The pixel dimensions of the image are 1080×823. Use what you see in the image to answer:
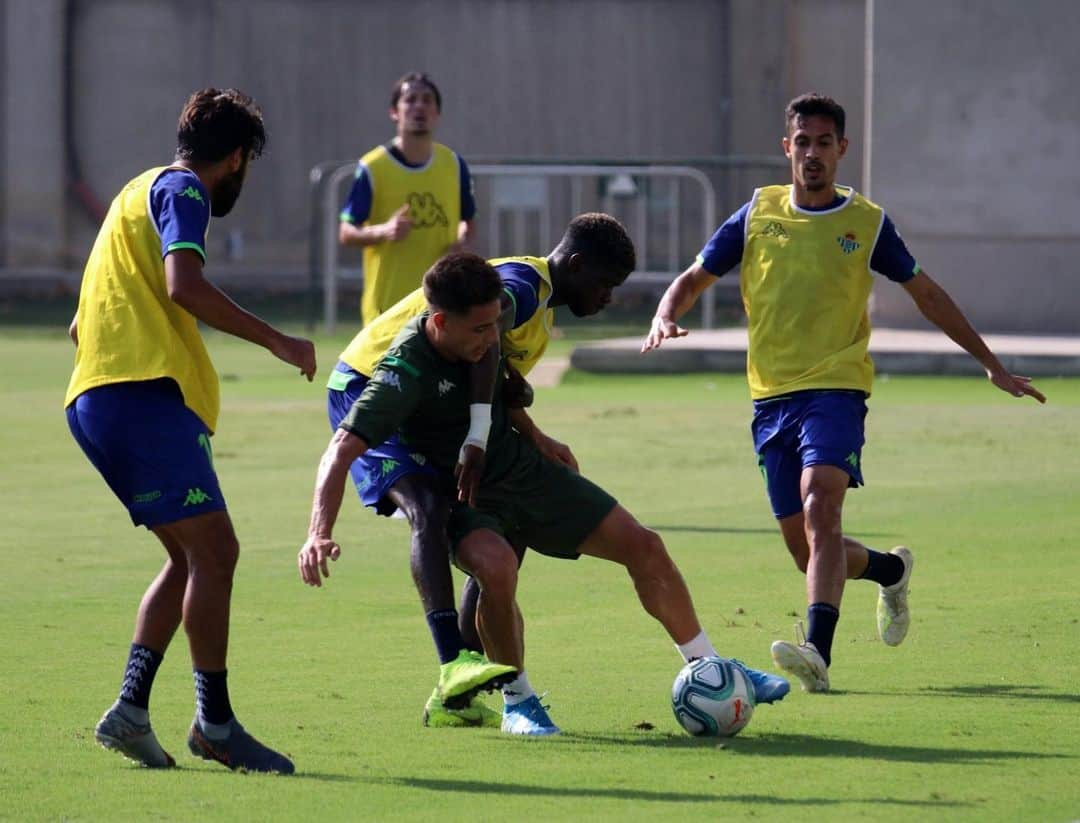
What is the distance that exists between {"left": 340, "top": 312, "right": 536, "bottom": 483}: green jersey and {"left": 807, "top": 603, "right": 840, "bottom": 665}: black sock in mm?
1135

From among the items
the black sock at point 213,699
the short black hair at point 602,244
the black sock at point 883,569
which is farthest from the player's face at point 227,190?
the black sock at point 883,569

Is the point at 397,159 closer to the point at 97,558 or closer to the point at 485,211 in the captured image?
the point at 97,558

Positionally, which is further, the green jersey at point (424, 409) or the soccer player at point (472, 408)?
the soccer player at point (472, 408)

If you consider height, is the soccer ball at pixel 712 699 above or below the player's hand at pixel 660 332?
below

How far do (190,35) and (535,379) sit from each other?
1218 cm

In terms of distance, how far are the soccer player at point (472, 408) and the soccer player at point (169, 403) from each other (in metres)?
0.66

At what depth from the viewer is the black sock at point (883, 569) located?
7.77 meters

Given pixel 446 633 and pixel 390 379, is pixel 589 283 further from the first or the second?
pixel 446 633

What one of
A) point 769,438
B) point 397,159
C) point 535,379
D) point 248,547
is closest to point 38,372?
point 535,379

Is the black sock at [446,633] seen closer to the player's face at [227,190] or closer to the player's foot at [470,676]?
the player's foot at [470,676]

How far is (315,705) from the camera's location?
6758 millimetres

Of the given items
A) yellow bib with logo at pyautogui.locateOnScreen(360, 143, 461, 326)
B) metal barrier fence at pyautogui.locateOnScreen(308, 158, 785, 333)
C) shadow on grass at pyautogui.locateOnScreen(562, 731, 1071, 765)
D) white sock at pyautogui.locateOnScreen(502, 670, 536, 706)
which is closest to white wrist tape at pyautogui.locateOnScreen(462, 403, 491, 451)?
white sock at pyautogui.locateOnScreen(502, 670, 536, 706)

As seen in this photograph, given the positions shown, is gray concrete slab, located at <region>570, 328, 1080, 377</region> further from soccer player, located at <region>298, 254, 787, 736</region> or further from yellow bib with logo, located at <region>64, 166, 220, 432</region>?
yellow bib with logo, located at <region>64, 166, 220, 432</region>

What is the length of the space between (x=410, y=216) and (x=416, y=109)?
0.64 m
